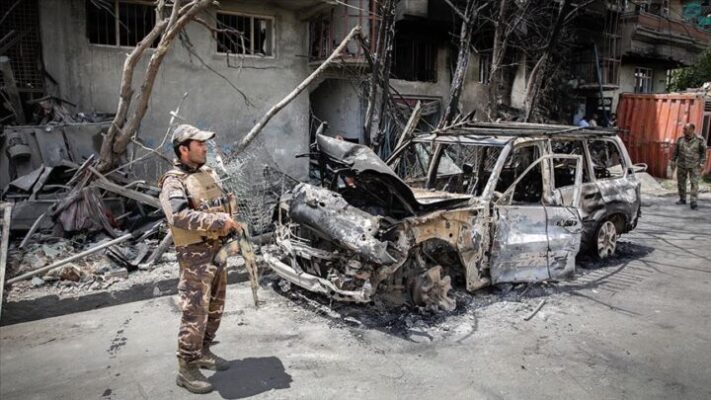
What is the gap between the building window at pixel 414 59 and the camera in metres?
15.4

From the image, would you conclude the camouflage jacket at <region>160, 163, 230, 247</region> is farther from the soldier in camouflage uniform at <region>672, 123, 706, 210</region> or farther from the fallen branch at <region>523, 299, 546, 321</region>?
the soldier in camouflage uniform at <region>672, 123, 706, 210</region>

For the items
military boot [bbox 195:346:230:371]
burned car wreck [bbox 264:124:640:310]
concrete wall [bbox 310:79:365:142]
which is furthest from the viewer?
concrete wall [bbox 310:79:365:142]

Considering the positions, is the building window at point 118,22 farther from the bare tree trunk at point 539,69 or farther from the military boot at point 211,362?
the bare tree trunk at point 539,69

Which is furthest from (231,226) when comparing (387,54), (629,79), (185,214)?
(629,79)

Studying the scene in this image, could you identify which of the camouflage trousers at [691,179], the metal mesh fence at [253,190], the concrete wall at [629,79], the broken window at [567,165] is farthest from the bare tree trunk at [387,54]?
the concrete wall at [629,79]

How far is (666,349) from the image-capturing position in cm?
463

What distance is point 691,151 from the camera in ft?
37.2

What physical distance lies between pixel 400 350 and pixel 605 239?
416 cm

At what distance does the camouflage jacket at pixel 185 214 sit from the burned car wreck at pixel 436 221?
4.64ft

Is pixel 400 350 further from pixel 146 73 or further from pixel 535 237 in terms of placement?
pixel 146 73

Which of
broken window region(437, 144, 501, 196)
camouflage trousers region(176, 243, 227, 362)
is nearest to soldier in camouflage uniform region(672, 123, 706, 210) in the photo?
broken window region(437, 144, 501, 196)

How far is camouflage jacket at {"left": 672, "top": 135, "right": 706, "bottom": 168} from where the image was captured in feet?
A: 37.1

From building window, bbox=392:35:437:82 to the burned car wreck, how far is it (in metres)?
8.92

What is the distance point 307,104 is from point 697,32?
724 inches
